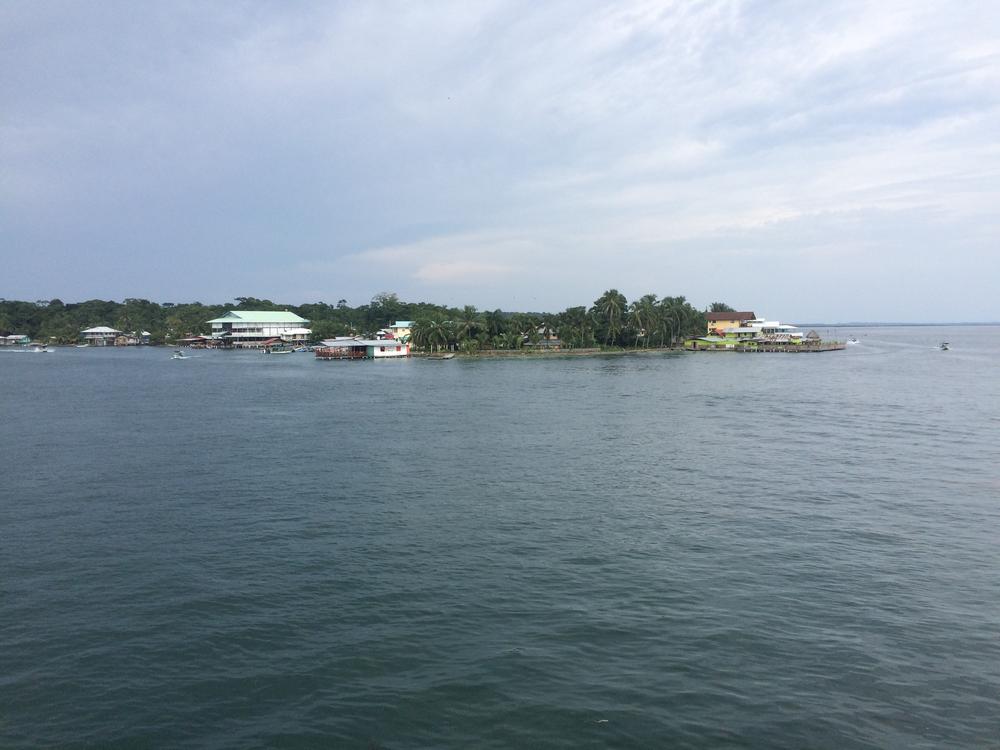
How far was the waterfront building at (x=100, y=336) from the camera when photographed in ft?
586

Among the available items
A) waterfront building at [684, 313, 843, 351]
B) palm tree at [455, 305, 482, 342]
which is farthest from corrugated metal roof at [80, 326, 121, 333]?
waterfront building at [684, 313, 843, 351]

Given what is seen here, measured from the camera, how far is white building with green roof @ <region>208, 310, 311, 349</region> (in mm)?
159750

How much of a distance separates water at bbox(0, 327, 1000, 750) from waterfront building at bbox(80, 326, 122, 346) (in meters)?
169

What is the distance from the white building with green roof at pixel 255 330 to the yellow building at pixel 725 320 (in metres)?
100

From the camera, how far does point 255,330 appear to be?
161m

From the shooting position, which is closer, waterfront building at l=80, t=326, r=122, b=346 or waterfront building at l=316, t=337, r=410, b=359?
waterfront building at l=316, t=337, r=410, b=359

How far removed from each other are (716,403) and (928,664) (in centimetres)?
3904

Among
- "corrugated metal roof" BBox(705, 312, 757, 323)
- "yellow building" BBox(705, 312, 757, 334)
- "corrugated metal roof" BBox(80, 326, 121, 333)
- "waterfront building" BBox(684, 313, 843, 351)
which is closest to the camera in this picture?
"waterfront building" BBox(684, 313, 843, 351)

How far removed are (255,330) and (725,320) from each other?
116669mm

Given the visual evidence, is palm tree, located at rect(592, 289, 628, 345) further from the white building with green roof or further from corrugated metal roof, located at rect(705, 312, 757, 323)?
the white building with green roof

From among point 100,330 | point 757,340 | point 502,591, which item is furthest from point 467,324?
point 100,330

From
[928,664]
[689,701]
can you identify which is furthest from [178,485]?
[928,664]

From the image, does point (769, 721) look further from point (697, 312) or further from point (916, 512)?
point (697, 312)

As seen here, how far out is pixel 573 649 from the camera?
12.7 meters
